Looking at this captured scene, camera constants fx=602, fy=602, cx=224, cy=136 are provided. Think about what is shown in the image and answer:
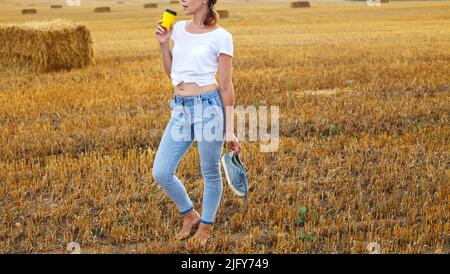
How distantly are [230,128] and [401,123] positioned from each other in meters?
4.94

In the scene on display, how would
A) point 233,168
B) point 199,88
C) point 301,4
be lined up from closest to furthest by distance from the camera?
1. point 199,88
2. point 233,168
3. point 301,4

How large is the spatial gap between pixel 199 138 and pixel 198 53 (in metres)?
0.61

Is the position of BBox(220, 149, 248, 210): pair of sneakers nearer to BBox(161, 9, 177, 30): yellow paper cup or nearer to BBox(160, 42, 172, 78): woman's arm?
BBox(160, 42, 172, 78): woman's arm

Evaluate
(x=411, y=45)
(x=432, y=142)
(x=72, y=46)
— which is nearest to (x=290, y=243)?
(x=432, y=142)

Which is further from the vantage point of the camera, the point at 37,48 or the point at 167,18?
the point at 37,48

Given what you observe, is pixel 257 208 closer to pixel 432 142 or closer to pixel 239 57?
pixel 432 142

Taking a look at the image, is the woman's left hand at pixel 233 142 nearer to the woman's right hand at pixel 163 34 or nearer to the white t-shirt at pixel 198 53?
the white t-shirt at pixel 198 53

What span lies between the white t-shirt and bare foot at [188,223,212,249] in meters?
1.17

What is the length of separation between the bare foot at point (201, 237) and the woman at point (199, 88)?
30cm

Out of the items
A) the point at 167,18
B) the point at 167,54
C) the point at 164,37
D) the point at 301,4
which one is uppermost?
the point at 167,18

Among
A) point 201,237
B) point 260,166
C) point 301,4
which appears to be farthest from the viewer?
point 301,4

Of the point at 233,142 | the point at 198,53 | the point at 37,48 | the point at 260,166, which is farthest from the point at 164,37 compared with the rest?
the point at 37,48

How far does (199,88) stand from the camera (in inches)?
165

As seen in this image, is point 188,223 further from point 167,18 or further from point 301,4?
point 301,4
